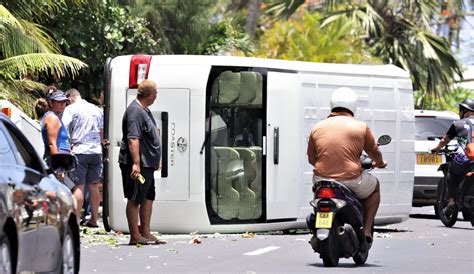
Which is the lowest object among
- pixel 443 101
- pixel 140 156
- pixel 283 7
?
pixel 140 156

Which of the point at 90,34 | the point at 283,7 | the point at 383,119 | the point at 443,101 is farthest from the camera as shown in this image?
the point at 443,101

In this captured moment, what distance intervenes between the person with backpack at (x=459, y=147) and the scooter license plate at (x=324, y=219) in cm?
653

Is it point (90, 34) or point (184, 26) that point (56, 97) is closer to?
point (90, 34)

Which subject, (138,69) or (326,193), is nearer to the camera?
(326,193)

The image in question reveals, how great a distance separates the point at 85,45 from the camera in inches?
993

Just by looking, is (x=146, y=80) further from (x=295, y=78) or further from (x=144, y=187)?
(x=295, y=78)

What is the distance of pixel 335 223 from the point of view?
1229cm

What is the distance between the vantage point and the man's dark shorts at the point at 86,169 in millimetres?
17817

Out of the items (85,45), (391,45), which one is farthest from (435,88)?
(85,45)

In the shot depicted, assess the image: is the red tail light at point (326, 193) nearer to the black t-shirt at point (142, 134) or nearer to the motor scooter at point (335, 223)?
the motor scooter at point (335, 223)

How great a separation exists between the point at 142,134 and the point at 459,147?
536cm

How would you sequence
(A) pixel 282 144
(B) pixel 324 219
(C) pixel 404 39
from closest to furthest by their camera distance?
(B) pixel 324 219, (A) pixel 282 144, (C) pixel 404 39

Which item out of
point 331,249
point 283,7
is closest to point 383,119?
point 331,249

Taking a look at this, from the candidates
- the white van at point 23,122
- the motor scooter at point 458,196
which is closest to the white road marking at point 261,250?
the white van at point 23,122
